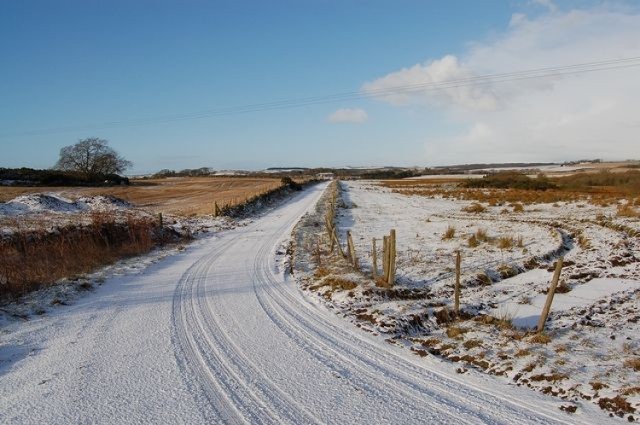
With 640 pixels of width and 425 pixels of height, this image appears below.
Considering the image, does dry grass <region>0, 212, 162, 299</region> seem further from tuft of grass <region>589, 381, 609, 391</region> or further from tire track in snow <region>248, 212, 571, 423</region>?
tuft of grass <region>589, 381, 609, 391</region>

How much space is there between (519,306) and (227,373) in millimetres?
7537

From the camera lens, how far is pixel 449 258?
51.7 ft

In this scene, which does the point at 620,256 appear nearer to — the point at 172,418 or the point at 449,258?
the point at 449,258

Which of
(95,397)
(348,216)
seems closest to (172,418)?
(95,397)

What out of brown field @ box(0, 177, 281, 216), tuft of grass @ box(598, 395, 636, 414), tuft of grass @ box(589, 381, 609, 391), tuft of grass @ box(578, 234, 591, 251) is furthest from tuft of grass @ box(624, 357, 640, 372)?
brown field @ box(0, 177, 281, 216)

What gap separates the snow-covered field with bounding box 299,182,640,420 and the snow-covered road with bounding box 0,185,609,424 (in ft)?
1.90

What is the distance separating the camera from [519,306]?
34.2 ft

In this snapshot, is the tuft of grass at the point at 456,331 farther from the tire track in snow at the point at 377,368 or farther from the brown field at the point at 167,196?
the brown field at the point at 167,196

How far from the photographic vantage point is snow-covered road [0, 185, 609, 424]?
5.27 meters

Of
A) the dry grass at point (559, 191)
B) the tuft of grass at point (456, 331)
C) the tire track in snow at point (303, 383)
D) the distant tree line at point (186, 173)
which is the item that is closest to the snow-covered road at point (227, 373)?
the tire track in snow at point (303, 383)

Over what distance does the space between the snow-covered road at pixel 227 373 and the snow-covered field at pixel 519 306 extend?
58 centimetres

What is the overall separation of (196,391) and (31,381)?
2604mm

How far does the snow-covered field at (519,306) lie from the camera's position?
6.34 m

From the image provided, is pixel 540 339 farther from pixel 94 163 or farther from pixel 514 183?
pixel 94 163
